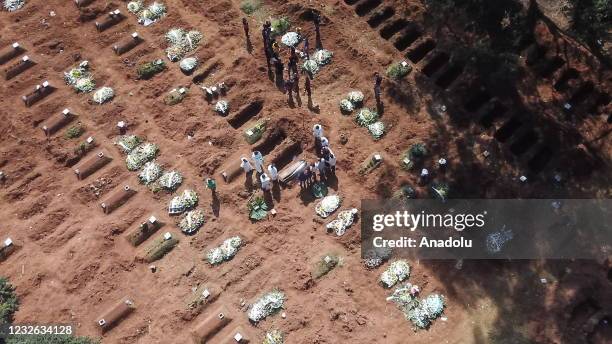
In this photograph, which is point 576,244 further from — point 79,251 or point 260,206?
point 79,251

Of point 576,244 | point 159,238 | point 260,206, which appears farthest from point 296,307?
point 576,244

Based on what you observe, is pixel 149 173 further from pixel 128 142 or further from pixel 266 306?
pixel 266 306

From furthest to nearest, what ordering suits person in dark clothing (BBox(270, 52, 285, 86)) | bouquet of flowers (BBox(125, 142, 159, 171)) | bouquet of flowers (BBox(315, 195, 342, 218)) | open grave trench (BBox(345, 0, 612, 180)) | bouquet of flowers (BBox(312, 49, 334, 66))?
bouquet of flowers (BBox(312, 49, 334, 66)) < person in dark clothing (BBox(270, 52, 285, 86)) < open grave trench (BBox(345, 0, 612, 180)) < bouquet of flowers (BBox(125, 142, 159, 171)) < bouquet of flowers (BBox(315, 195, 342, 218))

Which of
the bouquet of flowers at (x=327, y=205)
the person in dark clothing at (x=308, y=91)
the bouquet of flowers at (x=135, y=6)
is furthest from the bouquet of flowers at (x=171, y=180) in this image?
the bouquet of flowers at (x=135, y=6)

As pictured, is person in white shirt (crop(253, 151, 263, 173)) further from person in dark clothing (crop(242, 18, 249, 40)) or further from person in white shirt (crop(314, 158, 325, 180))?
person in dark clothing (crop(242, 18, 249, 40))

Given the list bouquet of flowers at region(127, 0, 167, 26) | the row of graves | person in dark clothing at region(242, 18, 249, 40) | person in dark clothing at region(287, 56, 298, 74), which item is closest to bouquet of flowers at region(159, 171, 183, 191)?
the row of graves

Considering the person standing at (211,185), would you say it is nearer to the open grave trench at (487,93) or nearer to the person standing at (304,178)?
the person standing at (304,178)

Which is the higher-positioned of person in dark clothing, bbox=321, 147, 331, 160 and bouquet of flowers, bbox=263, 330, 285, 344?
person in dark clothing, bbox=321, 147, 331, 160
